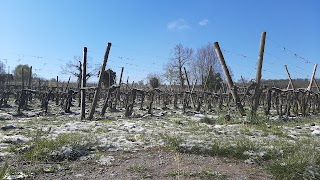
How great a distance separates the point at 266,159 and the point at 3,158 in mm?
4495

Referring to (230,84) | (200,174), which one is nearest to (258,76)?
(230,84)

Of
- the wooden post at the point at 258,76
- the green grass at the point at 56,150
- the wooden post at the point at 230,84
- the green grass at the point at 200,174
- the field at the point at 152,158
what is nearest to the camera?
the green grass at the point at 200,174

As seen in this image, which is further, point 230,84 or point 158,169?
point 230,84

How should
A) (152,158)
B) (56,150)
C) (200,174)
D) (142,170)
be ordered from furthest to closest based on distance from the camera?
1. (56,150)
2. (152,158)
3. (142,170)
4. (200,174)

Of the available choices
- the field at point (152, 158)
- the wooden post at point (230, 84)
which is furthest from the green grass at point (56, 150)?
the wooden post at point (230, 84)

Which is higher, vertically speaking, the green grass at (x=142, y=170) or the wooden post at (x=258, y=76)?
the wooden post at (x=258, y=76)

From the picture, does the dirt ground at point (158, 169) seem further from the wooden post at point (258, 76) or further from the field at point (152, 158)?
the wooden post at point (258, 76)

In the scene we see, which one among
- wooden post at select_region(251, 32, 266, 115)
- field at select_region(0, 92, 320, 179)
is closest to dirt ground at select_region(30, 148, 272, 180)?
field at select_region(0, 92, 320, 179)

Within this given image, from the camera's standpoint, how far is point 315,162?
14.1 ft

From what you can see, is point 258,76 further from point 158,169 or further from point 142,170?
point 142,170

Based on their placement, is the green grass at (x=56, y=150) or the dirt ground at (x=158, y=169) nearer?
the dirt ground at (x=158, y=169)

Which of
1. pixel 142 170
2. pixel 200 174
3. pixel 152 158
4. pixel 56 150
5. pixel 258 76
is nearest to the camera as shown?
pixel 200 174

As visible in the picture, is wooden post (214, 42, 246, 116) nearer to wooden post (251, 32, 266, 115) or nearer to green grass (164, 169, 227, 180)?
wooden post (251, 32, 266, 115)

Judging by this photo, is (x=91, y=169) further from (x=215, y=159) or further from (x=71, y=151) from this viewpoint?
(x=215, y=159)
